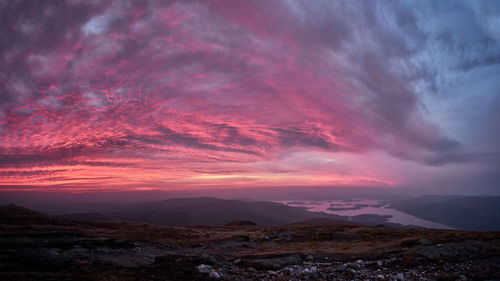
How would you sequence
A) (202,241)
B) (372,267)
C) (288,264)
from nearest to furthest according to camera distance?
(372,267) → (288,264) → (202,241)

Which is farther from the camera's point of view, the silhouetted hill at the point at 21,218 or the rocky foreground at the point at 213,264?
the silhouetted hill at the point at 21,218

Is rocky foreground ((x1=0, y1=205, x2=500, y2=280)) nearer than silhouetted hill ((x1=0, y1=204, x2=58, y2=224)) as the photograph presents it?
Yes

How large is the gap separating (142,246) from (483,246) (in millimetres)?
35110

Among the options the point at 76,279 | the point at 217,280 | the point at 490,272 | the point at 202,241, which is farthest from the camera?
the point at 202,241

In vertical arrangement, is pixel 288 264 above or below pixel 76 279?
Result: below

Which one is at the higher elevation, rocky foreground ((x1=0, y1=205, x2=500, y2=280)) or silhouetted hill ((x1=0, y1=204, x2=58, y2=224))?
rocky foreground ((x1=0, y1=205, x2=500, y2=280))

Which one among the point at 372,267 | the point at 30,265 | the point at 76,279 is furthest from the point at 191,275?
the point at 372,267

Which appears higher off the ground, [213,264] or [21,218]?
[213,264]

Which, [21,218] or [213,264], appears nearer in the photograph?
[213,264]

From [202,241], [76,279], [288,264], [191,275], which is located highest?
[76,279]

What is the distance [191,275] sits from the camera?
15.1m

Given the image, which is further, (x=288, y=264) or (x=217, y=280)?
(x=288, y=264)

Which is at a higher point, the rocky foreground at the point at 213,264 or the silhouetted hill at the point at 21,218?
the rocky foreground at the point at 213,264

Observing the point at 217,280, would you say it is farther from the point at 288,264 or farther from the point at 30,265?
the point at 30,265
